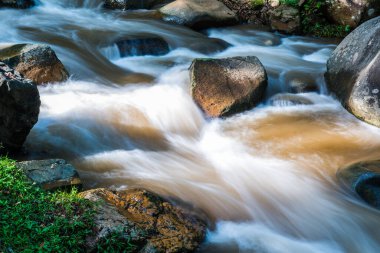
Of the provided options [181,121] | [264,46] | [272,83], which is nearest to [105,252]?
[181,121]

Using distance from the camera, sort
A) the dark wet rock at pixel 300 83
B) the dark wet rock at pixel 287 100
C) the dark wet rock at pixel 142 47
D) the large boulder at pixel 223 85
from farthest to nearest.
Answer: the dark wet rock at pixel 142 47, the dark wet rock at pixel 300 83, the dark wet rock at pixel 287 100, the large boulder at pixel 223 85

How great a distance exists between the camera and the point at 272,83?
8.02 meters

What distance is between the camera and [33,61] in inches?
259

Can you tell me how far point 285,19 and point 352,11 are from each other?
171 centimetres

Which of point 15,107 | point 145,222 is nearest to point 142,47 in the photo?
point 15,107

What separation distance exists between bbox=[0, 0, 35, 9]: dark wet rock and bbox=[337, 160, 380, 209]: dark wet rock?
855cm

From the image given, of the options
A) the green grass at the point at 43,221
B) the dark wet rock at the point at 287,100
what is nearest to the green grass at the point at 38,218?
the green grass at the point at 43,221

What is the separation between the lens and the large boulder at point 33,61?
21.4 feet

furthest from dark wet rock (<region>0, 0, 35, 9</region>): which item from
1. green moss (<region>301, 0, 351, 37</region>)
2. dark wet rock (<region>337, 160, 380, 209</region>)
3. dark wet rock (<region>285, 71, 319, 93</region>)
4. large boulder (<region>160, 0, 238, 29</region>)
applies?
dark wet rock (<region>337, 160, 380, 209</region>)

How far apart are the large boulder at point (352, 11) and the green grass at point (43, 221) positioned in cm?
981

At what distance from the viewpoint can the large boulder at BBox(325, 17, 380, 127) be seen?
6898mm

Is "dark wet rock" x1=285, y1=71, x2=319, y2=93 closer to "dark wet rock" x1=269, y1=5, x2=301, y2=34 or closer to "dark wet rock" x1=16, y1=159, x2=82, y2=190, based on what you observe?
"dark wet rock" x1=269, y1=5, x2=301, y2=34

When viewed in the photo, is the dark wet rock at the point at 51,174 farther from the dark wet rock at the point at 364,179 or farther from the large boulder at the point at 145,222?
the dark wet rock at the point at 364,179

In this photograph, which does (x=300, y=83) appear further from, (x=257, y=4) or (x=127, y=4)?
(x=127, y=4)
